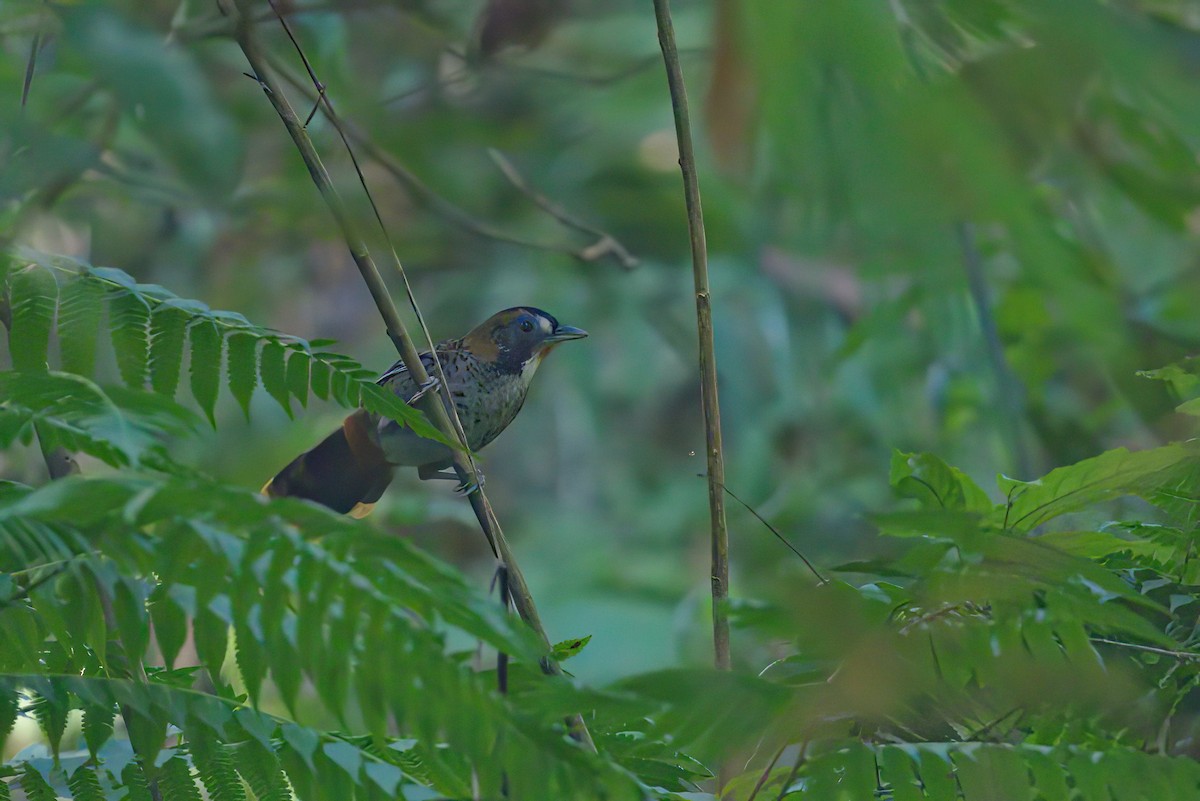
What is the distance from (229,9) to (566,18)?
205cm

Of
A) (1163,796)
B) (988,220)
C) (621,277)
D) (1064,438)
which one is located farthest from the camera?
(621,277)

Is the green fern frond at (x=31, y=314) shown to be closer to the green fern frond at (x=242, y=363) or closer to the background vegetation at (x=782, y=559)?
the background vegetation at (x=782, y=559)

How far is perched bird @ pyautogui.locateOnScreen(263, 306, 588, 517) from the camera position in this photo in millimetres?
1128

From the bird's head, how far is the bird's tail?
0.22 m

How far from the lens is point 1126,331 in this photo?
243mm

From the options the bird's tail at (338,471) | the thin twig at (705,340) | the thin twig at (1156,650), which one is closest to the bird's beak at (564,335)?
the bird's tail at (338,471)

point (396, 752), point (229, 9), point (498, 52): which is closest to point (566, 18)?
point (498, 52)

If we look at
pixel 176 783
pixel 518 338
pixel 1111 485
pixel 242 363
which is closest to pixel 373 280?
pixel 242 363

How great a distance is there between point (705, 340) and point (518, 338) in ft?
1.99

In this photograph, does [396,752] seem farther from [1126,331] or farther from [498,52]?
[498,52]

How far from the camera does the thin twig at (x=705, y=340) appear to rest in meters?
0.73

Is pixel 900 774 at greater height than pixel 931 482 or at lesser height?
lesser

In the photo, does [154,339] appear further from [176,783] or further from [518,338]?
[518,338]

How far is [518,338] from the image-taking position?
1.33m
